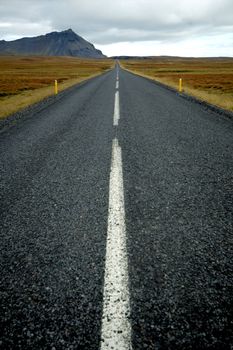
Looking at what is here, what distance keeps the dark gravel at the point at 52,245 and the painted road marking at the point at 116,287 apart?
0.06m

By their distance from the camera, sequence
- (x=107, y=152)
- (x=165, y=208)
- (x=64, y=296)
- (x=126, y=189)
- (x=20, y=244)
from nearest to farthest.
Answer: (x=64, y=296), (x=20, y=244), (x=165, y=208), (x=126, y=189), (x=107, y=152)

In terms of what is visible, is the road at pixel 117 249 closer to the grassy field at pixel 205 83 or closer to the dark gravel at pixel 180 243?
the dark gravel at pixel 180 243

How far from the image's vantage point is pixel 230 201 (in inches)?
147

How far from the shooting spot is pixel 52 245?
9.40 ft

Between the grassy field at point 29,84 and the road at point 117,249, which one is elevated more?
the grassy field at point 29,84

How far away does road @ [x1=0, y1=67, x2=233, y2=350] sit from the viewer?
6.30 feet

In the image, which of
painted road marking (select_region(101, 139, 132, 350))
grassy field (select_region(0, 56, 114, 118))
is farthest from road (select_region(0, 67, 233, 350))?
grassy field (select_region(0, 56, 114, 118))

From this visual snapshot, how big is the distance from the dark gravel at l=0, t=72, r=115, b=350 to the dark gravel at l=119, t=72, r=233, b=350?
36cm

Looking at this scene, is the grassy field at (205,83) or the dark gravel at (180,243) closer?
the dark gravel at (180,243)

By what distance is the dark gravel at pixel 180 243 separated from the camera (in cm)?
192

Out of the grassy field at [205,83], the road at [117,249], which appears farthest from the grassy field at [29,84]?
the grassy field at [205,83]

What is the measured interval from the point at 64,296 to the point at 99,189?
82.5 inches

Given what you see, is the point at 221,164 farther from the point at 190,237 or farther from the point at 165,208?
the point at 190,237

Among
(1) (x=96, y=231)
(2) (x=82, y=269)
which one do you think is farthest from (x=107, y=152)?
(2) (x=82, y=269)
